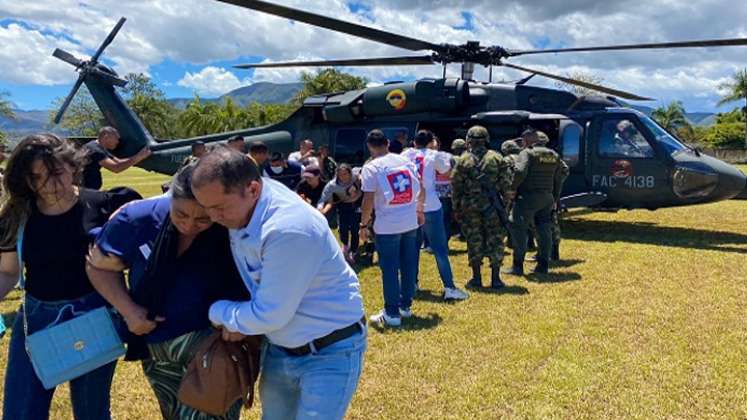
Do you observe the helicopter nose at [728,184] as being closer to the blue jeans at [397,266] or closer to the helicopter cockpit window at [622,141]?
A: the helicopter cockpit window at [622,141]

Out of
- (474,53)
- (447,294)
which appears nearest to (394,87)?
(474,53)

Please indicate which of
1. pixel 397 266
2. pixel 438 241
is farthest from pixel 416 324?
pixel 438 241

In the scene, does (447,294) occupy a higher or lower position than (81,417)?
lower

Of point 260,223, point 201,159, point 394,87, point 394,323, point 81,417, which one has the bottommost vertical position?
point 394,323

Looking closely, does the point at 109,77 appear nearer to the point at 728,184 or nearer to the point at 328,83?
the point at 728,184

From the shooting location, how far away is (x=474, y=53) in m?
10.5

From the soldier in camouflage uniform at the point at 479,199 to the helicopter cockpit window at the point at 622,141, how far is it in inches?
160

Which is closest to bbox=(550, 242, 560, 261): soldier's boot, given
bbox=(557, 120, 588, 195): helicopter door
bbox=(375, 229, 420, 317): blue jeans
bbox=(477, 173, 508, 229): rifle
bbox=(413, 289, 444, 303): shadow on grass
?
bbox=(477, 173, 508, 229): rifle

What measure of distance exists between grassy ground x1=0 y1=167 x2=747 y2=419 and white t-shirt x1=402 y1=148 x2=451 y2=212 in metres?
1.05

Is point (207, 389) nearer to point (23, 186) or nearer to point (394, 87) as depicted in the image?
point (23, 186)

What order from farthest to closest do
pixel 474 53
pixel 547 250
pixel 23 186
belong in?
pixel 474 53
pixel 547 250
pixel 23 186

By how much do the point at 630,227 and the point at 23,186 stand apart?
10627mm

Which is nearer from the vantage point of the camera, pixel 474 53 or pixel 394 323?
pixel 394 323

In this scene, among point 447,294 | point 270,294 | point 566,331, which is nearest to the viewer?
point 270,294
